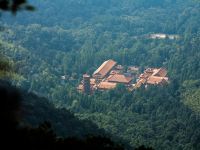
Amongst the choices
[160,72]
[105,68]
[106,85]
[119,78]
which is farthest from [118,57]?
[106,85]

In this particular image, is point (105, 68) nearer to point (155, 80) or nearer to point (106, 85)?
point (106, 85)

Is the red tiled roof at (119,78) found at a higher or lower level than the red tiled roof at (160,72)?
lower

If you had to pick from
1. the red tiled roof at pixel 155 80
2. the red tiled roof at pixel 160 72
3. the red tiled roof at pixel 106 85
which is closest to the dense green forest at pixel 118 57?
the red tiled roof at pixel 160 72

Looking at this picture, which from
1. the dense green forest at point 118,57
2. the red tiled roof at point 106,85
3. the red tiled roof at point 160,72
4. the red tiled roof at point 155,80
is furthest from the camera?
the red tiled roof at point 160,72

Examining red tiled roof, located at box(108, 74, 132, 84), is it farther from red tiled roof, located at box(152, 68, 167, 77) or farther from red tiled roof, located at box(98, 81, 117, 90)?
red tiled roof, located at box(152, 68, 167, 77)

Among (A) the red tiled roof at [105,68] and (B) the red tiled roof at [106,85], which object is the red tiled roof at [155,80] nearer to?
(B) the red tiled roof at [106,85]

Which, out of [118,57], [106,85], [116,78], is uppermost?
[118,57]

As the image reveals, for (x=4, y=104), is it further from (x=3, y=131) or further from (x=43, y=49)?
(x=43, y=49)
